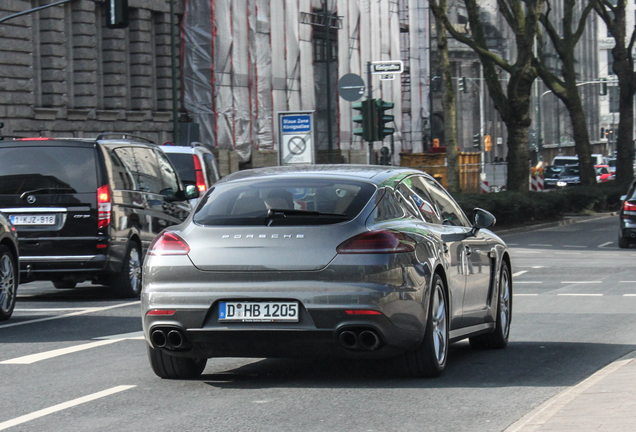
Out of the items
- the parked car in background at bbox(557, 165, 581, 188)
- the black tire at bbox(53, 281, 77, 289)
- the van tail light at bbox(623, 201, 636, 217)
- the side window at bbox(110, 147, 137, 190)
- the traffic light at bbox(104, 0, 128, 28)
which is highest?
the traffic light at bbox(104, 0, 128, 28)

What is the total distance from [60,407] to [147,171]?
8.90m

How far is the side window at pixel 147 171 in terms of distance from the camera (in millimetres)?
15328

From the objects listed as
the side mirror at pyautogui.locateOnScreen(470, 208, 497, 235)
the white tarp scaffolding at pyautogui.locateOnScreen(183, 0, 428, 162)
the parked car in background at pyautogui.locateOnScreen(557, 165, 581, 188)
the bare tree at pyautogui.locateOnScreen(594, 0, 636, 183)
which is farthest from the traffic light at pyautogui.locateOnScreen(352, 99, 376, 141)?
the parked car in background at pyautogui.locateOnScreen(557, 165, 581, 188)

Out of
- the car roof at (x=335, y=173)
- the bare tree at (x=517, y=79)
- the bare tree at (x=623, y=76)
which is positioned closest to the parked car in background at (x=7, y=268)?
the car roof at (x=335, y=173)

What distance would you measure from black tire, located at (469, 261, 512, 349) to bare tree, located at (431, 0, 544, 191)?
25.5 m

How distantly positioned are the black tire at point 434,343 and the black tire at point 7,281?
5269 mm

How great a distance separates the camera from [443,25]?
33562 millimetres

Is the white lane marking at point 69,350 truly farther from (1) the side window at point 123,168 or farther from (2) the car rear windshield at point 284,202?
(1) the side window at point 123,168

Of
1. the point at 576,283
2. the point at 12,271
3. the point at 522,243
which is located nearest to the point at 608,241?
the point at 522,243

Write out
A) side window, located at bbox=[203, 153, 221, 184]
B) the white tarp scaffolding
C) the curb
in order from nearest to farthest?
1. side window, located at bbox=[203, 153, 221, 184]
2. the curb
3. the white tarp scaffolding

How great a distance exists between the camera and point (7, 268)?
11.8m

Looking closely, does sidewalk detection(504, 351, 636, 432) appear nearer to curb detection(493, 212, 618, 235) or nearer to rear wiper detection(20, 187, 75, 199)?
rear wiper detection(20, 187, 75, 199)

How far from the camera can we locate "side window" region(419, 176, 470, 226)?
880 centimetres

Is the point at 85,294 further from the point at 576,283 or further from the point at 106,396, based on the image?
the point at 106,396
